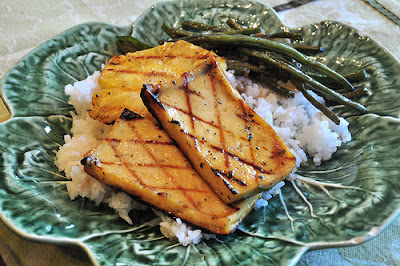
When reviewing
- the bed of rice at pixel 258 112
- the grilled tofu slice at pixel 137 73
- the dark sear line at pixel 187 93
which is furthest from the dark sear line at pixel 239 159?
the grilled tofu slice at pixel 137 73

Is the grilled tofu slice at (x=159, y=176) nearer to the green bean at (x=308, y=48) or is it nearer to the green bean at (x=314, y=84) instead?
the green bean at (x=314, y=84)

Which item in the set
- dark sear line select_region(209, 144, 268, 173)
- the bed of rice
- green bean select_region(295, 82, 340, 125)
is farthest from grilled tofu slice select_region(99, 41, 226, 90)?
dark sear line select_region(209, 144, 268, 173)

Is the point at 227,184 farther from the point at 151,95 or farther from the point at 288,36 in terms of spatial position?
the point at 288,36

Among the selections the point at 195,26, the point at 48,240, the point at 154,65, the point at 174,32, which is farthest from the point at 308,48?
the point at 48,240

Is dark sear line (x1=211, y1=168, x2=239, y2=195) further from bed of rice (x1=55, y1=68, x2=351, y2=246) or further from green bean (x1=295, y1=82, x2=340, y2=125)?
green bean (x1=295, y1=82, x2=340, y2=125)

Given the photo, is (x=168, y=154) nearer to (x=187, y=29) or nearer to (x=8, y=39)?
(x=187, y=29)
